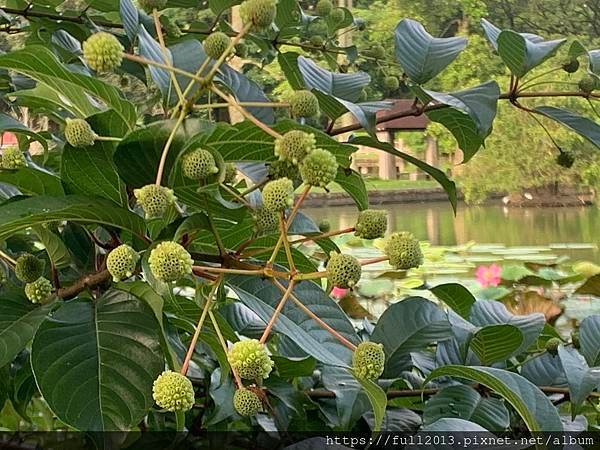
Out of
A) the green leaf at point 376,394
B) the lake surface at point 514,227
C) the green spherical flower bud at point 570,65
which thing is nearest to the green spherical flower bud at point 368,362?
the green leaf at point 376,394

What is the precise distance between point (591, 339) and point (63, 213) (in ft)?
1.02

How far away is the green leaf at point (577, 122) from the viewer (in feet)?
1.34

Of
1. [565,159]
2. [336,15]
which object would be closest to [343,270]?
[565,159]

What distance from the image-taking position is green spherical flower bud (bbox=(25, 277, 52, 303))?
321 mm

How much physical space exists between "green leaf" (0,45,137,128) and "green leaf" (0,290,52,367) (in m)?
0.10

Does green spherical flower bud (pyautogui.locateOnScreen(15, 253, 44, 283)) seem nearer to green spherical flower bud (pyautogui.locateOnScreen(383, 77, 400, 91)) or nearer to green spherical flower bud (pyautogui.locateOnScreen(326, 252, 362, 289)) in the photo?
green spherical flower bud (pyautogui.locateOnScreen(326, 252, 362, 289))

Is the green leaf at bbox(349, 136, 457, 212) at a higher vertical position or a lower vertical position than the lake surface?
higher

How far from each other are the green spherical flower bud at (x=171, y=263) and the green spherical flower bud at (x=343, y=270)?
53 millimetres

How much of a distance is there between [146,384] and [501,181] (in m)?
1.87

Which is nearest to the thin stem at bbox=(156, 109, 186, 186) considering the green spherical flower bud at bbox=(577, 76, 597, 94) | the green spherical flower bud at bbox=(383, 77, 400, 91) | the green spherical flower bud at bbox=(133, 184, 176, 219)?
the green spherical flower bud at bbox=(133, 184, 176, 219)

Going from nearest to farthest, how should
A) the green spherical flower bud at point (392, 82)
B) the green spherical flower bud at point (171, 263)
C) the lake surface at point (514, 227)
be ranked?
the green spherical flower bud at point (171, 263) < the green spherical flower bud at point (392, 82) < the lake surface at point (514, 227)

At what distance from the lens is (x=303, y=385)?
0.49 metres

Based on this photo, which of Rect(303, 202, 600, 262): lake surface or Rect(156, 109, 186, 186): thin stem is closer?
Rect(156, 109, 186, 186): thin stem

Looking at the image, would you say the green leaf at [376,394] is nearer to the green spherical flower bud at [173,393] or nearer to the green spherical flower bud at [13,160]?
the green spherical flower bud at [173,393]
